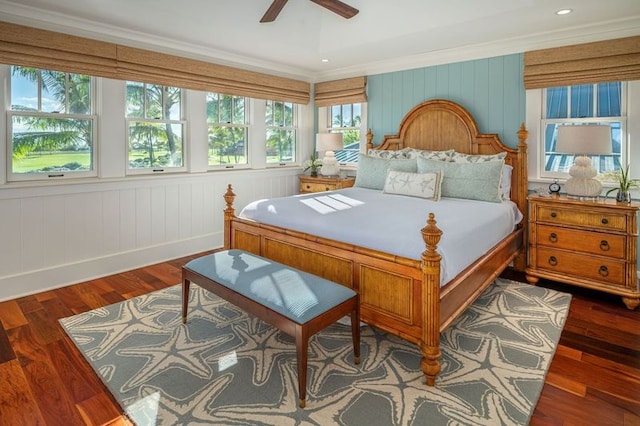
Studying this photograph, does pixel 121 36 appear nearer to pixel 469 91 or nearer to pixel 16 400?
pixel 16 400

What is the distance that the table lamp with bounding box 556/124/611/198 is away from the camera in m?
3.17

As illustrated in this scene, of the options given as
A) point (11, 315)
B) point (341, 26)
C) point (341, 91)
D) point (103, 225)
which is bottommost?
point (11, 315)

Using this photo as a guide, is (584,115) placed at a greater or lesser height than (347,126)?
lesser

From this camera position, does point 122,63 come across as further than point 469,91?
No

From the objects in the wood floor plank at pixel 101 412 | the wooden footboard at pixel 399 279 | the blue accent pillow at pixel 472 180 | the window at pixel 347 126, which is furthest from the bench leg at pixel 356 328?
the window at pixel 347 126

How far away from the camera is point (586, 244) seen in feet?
10.9

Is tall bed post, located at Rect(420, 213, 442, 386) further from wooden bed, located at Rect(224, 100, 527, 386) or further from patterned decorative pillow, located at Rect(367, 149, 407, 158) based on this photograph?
patterned decorative pillow, located at Rect(367, 149, 407, 158)

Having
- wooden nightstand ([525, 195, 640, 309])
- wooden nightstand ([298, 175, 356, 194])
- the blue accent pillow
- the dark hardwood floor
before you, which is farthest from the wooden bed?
wooden nightstand ([298, 175, 356, 194])

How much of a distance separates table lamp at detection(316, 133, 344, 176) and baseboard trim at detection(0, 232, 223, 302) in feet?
5.74

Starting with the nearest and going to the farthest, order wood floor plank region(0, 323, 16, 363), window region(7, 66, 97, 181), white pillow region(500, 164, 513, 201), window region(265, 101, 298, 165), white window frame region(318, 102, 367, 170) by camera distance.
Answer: wood floor plank region(0, 323, 16, 363)
window region(7, 66, 97, 181)
white pillow region(500, 164, 513, 201)
white window frame region(318, 102, 367, 170)
window region(265, 101, 298, 165)

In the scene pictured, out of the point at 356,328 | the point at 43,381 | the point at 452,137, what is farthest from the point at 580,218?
the point at 43,381

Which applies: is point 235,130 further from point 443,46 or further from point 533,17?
point 533,17

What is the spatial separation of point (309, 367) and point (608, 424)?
147 cm

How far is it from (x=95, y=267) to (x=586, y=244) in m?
4.49
